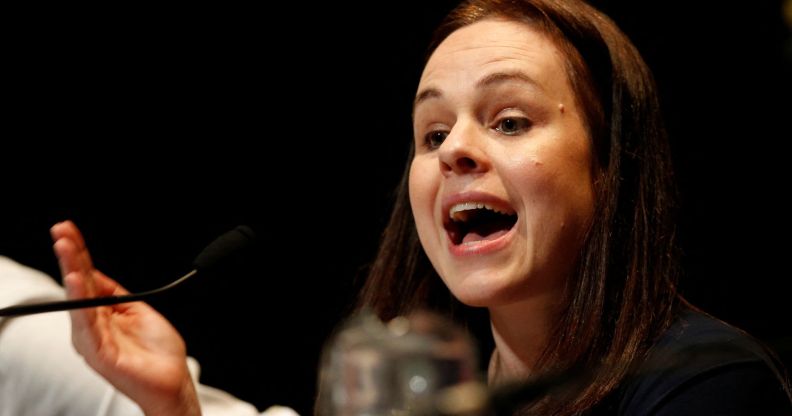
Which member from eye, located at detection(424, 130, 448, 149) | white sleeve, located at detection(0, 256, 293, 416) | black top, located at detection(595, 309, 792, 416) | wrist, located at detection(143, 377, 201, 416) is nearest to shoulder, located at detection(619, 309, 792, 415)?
black top, located at detection(595, 309, 792, 416)

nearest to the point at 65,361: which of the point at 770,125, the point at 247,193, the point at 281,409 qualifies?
the point at 281,409

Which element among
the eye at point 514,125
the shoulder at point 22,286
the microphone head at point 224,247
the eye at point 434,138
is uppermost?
the eye at point 514,125

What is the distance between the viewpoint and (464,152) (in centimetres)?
119

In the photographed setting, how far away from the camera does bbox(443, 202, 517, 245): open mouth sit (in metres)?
1.24

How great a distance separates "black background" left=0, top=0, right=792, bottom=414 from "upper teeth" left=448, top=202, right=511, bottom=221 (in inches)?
23.5

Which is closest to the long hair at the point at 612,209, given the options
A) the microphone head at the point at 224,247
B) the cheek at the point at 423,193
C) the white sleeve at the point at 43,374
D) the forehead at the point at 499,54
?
the forehead at the point at 499,54

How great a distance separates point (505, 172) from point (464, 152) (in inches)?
2.6

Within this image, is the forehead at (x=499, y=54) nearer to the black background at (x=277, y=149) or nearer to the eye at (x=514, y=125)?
the eye at (x=514, y=125)

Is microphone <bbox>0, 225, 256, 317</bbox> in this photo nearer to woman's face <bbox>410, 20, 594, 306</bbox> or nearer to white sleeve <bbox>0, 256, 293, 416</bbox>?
woman's face <bbox>410, 20, 594, 306</bbox>

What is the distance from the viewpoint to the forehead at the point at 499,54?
4.02 ft

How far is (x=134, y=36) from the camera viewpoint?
1.81 meters

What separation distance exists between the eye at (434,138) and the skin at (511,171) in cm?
2

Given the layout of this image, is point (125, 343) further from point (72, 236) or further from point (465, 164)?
point (465, 164)

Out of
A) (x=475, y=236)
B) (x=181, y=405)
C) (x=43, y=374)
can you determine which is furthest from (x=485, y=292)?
(x=43, y=374)
